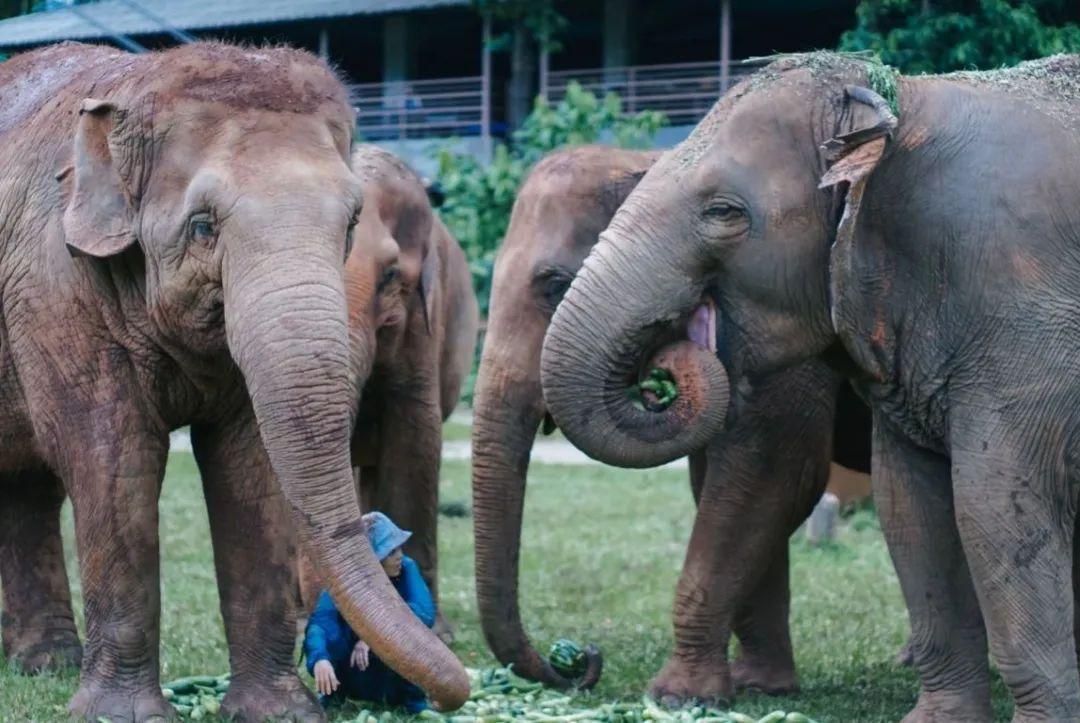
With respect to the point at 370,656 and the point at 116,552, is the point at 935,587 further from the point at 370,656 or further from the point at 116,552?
the point at 116,552

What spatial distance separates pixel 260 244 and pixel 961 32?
4.80m

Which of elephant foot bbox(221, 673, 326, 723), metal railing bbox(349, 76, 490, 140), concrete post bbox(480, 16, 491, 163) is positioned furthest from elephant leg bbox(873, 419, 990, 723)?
concrete post bbox(480, 16, 491, 163)

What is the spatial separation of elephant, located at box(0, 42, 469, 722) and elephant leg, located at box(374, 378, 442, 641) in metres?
2.62

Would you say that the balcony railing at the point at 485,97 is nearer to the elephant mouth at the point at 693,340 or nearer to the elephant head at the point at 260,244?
the elephant head at the point at 260,244

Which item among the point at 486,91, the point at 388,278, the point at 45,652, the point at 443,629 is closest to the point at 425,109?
the point at 486,91

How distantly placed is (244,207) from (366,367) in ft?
7.97

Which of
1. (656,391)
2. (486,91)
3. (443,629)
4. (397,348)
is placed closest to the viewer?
(656,391)

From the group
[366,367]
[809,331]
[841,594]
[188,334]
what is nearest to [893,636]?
[841,594]

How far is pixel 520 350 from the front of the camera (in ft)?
26.3

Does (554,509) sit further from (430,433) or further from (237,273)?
(237,273)

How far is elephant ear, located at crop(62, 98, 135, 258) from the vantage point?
6.30m

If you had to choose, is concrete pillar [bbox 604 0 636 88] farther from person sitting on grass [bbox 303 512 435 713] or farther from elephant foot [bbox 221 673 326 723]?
elephant foot [bbox 221 673 326 723]

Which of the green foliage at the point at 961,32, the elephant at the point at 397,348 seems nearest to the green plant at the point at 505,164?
the green foliage at the point at 961,32

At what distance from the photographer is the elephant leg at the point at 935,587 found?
254 inches
